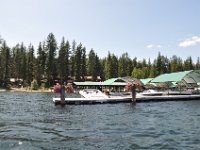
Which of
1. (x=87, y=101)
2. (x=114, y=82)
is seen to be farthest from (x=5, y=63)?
(x=87, y=101)

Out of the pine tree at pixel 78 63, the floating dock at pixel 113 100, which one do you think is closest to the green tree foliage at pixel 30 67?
the pine tree at pixel 78 63

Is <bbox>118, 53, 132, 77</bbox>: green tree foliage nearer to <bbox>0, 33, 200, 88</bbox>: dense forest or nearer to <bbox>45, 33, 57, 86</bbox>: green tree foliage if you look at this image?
<bbox>0, 33, 200, 88</bbox>: dense forest

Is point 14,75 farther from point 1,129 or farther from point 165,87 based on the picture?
point 1,129

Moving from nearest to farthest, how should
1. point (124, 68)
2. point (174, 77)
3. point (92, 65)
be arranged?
point (174, 77), point (92, 65), point (124, 68)

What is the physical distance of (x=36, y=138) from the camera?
71.8 ft

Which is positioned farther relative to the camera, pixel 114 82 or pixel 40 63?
pixel 40 63

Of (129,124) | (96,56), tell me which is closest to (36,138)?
(129,124)

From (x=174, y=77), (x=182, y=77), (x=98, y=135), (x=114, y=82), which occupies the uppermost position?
(x=174, y=77)

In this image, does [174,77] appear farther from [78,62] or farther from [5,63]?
[5,63]

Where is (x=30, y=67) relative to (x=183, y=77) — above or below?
above


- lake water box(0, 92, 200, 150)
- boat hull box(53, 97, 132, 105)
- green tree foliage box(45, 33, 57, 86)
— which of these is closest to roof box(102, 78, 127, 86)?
boat hull box(53, 97, 132, 105)

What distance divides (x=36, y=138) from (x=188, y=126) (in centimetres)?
1328

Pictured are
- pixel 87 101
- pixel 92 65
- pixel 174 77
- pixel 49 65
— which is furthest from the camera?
pixel 92 65

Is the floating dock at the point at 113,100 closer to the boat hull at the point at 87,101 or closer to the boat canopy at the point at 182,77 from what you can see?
the boat hull at the point at 87,101
